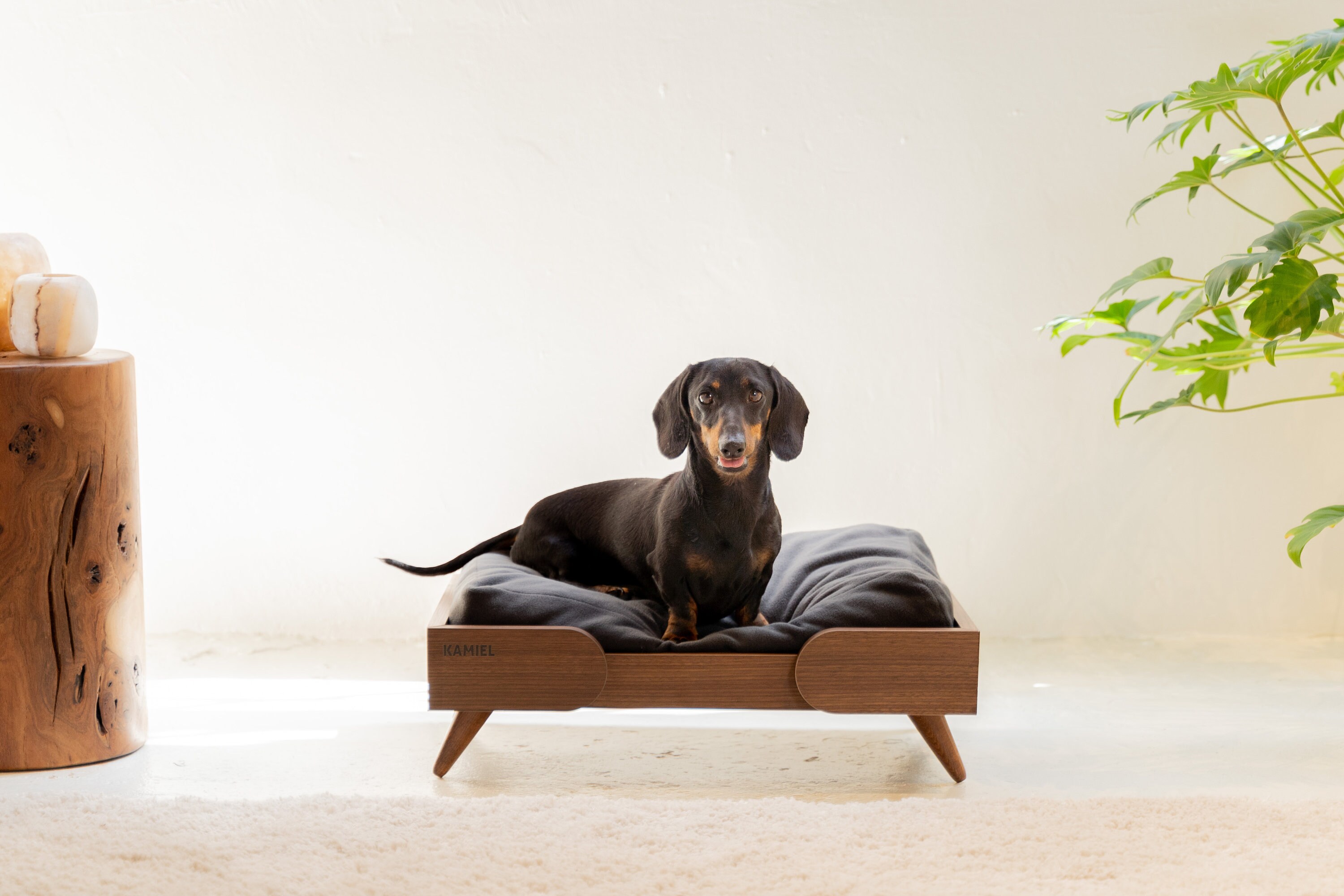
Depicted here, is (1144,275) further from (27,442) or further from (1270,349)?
(27,442)

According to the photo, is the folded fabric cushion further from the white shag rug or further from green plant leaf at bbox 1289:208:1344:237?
green plant leaf at bbox 1289:208:1344:237

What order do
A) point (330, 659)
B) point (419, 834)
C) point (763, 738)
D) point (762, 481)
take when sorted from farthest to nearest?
point (330, 659) < point (763, 738) < point (762, 481) < point (419, 834)

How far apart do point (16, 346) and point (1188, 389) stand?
2.24 m

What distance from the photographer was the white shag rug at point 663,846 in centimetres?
156

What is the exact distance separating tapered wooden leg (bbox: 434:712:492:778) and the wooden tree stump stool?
621 mm

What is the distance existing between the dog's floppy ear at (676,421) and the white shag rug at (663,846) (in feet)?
1.99

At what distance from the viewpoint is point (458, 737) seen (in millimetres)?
2020

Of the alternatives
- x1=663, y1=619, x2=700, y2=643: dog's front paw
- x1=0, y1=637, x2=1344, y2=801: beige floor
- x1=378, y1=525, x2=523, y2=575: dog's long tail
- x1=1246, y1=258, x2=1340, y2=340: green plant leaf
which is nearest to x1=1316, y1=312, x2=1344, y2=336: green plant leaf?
x1=1246, y1=258, x2=1340, y2=340: green plant leaf

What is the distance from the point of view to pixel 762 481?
2051 mm

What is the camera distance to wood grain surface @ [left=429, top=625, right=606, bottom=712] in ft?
6.30

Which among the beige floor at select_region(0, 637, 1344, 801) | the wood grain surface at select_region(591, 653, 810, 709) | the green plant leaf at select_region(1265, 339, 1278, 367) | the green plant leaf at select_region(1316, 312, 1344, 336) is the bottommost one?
the beige floor at select_region(0, 637, 1344, 801)

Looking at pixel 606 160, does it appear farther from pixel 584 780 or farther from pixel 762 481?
pixel 584 780

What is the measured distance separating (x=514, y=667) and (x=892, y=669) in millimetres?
630

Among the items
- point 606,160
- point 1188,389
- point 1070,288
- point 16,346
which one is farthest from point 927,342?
point 16,346
